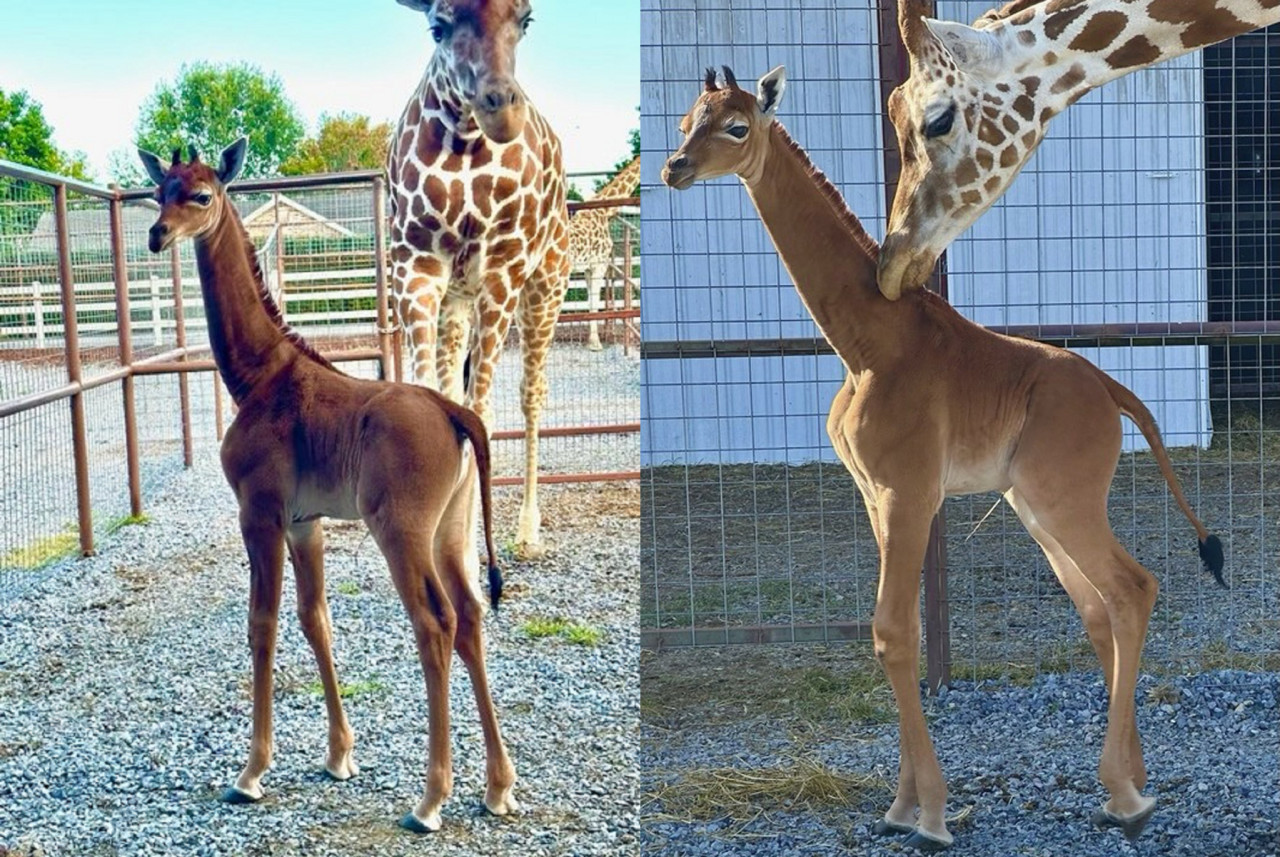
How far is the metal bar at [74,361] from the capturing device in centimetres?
468

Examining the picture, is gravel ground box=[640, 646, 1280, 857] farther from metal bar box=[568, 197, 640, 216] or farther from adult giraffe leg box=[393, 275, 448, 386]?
metal bar box=[568, 197, 640, 216]

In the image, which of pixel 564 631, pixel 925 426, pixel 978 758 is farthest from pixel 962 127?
pixel 564 631

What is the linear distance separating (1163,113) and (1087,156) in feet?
1.91

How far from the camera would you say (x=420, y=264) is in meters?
3.40

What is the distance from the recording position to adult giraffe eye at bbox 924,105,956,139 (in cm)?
260

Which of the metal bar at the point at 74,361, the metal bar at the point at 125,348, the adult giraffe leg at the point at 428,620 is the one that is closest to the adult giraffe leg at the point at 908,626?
the adult giraffe leg at the point at 428,620

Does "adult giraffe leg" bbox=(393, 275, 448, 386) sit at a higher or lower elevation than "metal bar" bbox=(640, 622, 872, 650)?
higher

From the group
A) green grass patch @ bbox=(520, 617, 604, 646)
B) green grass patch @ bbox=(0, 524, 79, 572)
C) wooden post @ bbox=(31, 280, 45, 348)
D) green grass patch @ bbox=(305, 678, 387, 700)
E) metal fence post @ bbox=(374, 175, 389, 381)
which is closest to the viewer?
green grass patch @ bbox=(305, 678, 387, 700)

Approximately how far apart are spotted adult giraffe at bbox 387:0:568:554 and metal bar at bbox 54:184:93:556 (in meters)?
1.90

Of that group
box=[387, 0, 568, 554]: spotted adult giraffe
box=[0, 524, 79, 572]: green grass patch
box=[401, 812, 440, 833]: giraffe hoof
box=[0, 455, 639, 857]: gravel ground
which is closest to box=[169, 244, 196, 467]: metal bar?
box=[0, 524, 79, 572]: green grass patch

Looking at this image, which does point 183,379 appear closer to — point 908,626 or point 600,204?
point 600,204

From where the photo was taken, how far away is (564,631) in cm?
398

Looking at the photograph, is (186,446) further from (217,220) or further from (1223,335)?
(1223,335)

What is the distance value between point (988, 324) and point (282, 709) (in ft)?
15.4
